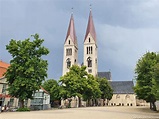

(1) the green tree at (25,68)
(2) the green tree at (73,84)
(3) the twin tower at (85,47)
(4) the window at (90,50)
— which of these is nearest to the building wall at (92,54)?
(3) the twin tower at (85,47)

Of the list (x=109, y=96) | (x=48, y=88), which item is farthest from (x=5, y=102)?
(x=109, y=96)

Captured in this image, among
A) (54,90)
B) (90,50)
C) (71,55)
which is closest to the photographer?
(54,90)

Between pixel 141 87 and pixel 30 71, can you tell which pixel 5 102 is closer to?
pixel 30 71

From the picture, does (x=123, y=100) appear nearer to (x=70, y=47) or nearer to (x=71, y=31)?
(x=70, y=47)

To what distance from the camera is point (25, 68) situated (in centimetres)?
3394

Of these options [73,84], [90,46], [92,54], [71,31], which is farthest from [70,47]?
[73,84]

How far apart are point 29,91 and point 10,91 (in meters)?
3.04

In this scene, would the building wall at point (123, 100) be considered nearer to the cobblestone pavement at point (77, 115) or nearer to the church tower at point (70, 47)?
the church tower at point (70, 47)

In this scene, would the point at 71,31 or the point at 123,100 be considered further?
the point at 123,100

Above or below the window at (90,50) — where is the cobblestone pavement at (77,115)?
below

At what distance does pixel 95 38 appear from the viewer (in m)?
103

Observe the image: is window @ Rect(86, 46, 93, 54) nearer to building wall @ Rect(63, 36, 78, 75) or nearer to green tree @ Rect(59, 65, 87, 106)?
building wall @ Rect(63, 36, 78, 75)

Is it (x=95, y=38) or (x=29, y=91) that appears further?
(x=95, y=38)

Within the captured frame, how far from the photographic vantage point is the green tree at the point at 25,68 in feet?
110
